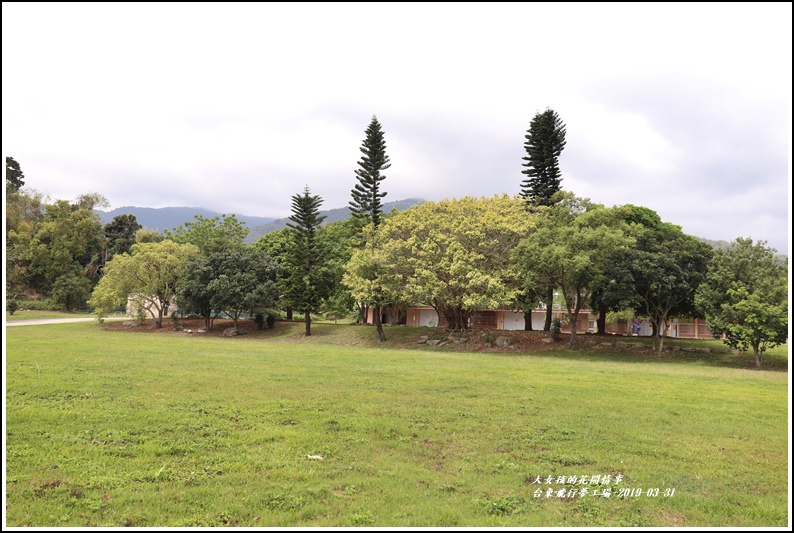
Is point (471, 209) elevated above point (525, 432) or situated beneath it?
elevated above

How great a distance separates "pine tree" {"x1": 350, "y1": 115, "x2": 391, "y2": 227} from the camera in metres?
29.4

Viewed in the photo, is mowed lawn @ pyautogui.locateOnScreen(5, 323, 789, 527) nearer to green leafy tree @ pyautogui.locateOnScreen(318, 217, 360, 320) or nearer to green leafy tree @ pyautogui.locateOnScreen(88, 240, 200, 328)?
green leafy tree @ pyautogui.locateOnScreen(318, 217, 360, 320)

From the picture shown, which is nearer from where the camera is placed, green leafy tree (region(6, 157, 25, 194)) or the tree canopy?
the tree canopy

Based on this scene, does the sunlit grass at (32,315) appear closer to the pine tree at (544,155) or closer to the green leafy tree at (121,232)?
the green leafy tree at (121,232)

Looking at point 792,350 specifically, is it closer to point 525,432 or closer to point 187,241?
point 525,432

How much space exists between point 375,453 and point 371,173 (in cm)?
2566

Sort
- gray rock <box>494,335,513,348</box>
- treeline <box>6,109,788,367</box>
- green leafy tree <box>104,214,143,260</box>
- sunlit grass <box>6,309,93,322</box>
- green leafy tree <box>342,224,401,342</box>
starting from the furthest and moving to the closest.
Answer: green leafy tree <box>104,214,143,260</box>
sunlit grass <box>6,309,93,322</box>
green leafy tree <box>342,224,401,342</box>
gray rock <box>494,335,513,348</box>
treeline <box>6,109,788,367</box>

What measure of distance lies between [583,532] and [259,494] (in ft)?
8.26

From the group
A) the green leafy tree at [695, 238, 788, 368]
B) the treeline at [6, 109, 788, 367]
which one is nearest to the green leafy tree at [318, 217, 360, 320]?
the treeline at [6, 109, 788, 367]

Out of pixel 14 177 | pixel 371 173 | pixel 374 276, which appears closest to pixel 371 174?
pixel 371 173

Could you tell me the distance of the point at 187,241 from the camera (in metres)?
35.1

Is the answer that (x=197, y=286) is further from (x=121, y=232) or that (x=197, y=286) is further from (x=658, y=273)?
(x=121, y=232)

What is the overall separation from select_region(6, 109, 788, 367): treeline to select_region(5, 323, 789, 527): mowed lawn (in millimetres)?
9689

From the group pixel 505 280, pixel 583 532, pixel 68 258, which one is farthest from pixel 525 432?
pixel 68 258
